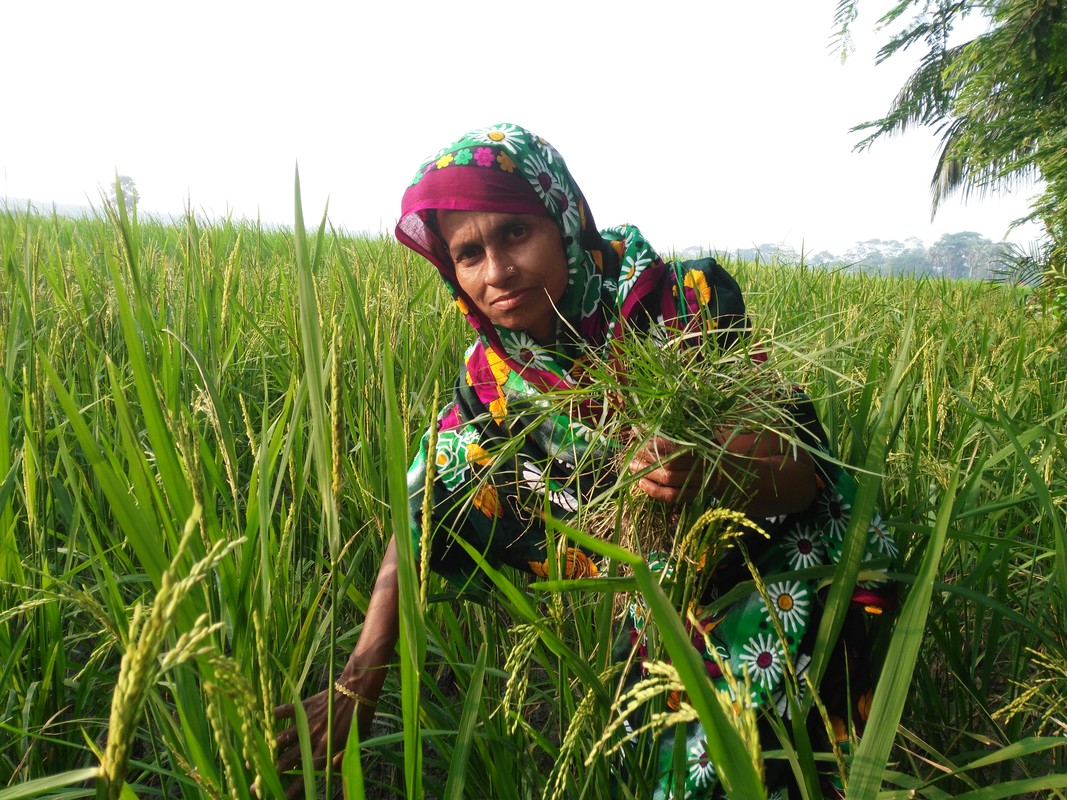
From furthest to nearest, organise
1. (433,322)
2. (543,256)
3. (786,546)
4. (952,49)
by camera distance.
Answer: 1. (952,49)
2. (433,322)
3. (543,256)
4. (786,546)

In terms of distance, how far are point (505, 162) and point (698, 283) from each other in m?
0.47

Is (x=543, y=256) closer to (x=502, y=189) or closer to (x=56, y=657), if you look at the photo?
(x=502, y=189)

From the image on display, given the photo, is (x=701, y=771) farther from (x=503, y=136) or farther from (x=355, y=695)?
(x=503, y=136)

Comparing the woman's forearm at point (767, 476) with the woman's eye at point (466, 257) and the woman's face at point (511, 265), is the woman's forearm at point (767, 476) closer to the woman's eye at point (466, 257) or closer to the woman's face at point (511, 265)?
the woman's face at point (511, 265)

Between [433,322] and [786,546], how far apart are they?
1.45m

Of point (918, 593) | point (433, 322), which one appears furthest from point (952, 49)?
point (918, 593)

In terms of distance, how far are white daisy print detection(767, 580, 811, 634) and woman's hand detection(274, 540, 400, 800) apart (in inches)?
26.4

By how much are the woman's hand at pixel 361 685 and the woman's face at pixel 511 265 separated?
0.51 metres

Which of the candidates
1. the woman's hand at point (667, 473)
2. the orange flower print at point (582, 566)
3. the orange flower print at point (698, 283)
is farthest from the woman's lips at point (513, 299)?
the woman's hand at point (667, 473)

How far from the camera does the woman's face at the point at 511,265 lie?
1.32 meters

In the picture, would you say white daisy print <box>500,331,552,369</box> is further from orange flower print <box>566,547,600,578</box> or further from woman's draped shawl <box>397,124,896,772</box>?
orange flower print <box>566,547,600,578</box>

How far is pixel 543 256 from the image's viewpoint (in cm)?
135

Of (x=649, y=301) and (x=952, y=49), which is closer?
(x=649, y=301)

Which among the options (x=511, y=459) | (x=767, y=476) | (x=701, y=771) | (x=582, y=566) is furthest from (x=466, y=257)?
(x=701, y=771)
